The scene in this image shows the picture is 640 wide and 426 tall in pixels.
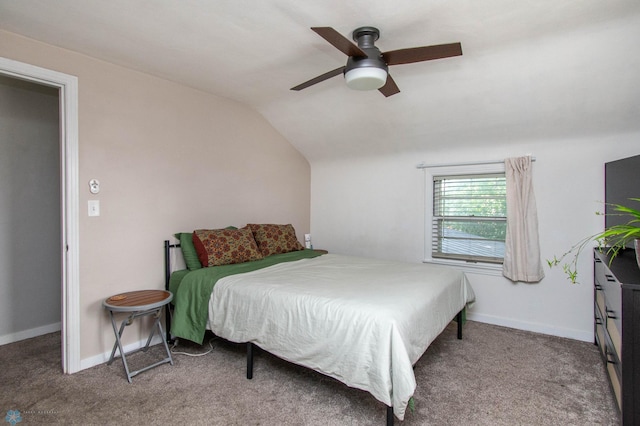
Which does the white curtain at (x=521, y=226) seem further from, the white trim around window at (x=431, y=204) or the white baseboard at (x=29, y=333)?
the white baseboard at (x=29, y=333)

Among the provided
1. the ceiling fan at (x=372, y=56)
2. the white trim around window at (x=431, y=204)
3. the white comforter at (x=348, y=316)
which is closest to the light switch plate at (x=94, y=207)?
the white comforter at (x=348, y=316)


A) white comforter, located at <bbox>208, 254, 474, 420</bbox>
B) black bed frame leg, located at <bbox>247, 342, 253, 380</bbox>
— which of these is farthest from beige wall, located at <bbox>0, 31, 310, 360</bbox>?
black bed frame leg, located at <bbox>247, 342, 253, 380</bbox>

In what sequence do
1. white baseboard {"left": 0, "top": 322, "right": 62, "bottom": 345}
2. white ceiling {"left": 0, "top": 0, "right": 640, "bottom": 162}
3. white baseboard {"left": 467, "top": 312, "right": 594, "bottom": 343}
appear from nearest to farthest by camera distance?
white ceiling {"left": 0, "top": 0, "right": 640, "bottom": 162}, white baseboard {"left": 0, "top": 322, "right": 62, "bottom": 345}, white baseboard {"left": 467, "top": 312, "right": 594, "bottom": 343}

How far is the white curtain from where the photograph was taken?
10.7ft

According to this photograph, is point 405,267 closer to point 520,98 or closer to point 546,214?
point 546,214

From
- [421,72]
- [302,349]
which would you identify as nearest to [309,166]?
[421,72]

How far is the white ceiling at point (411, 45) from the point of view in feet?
6.37

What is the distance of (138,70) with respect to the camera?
111 inches

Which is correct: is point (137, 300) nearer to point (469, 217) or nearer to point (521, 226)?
point (469, 217)

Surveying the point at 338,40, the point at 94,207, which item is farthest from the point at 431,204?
the point at 94,207

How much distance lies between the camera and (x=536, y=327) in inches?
129

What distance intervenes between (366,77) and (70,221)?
2397 millimetres

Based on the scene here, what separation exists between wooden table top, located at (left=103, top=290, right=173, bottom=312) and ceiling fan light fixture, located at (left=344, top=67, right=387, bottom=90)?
2.11 m

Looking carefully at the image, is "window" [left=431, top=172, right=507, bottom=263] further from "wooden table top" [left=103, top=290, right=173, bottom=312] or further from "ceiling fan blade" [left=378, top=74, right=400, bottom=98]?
"wooden table top" [left=103, top=290, right=173, bottom=312]
